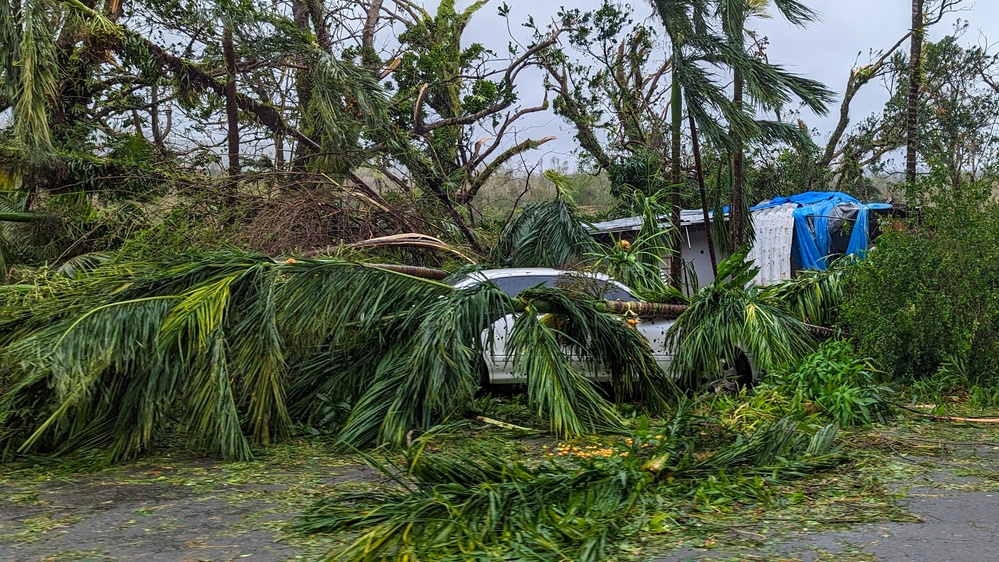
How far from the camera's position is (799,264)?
15.0 meters

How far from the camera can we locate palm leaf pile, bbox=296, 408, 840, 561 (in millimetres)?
3617

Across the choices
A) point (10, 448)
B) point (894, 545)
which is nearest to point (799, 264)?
point (894, 545)

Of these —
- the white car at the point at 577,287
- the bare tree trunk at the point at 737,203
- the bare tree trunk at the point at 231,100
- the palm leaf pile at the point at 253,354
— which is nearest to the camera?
the palm leaf pile at the point at 253,354

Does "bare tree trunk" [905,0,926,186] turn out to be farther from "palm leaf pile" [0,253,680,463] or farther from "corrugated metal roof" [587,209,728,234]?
"palm leaf pile" [0,253,680,463]

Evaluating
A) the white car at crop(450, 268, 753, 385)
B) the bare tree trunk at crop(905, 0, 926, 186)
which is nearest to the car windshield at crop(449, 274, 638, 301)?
the white car at crop(450, 268, 753, 385)

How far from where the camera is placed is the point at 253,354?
19.5ft

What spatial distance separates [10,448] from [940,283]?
7.94 metres

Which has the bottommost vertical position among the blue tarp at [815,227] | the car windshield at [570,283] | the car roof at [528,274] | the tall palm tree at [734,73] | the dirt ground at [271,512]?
the dirt ground at [271,512]

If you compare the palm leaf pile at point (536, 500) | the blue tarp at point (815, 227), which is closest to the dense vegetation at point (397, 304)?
the palm leaf pile at point (536, 500)

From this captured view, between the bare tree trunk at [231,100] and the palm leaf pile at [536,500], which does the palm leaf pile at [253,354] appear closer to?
the palm leaf pile at [536,500]

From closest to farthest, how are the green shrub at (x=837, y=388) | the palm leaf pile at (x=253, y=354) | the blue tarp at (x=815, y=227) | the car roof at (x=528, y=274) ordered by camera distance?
1. the palm leaf pile at (x=253, y=354)
2. the green shrub at (x=837, y=388)
3. the car roof at (x=528, y=274)
4. the blue tarp at (x=815, y=227)

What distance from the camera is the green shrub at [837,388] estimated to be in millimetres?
6605

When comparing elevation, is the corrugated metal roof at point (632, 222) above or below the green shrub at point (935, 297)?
above

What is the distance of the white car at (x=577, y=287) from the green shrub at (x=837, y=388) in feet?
3.18
